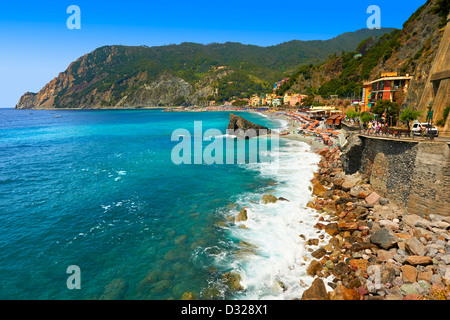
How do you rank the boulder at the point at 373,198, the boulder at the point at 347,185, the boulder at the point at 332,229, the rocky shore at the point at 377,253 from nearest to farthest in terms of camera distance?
the rocky shore at the point at 377,253
the boulder at the point at 332,229
the boulder at the point at 373,198
the boulder at the point at 347,185

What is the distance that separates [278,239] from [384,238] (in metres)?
6.76

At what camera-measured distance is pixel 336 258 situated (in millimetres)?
14805

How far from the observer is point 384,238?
15.2 m

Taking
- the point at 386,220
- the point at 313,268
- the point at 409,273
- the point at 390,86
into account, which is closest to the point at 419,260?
the point at 409,273

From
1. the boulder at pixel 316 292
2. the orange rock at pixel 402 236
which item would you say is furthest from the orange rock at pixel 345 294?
the orange rock at pixel 402 236

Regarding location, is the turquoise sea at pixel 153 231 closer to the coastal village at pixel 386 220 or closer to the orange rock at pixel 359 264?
the coastal village at pixel 386 220

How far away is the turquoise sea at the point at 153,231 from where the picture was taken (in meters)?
13.9

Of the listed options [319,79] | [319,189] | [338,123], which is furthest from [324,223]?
[319,79]

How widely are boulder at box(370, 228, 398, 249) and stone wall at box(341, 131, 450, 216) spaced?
3.90 m

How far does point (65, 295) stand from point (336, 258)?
15984 millimetres

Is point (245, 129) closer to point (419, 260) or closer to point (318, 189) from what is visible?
point (318, 189)

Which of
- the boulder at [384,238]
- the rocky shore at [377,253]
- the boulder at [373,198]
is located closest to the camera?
the rocky shore at [377,253]
